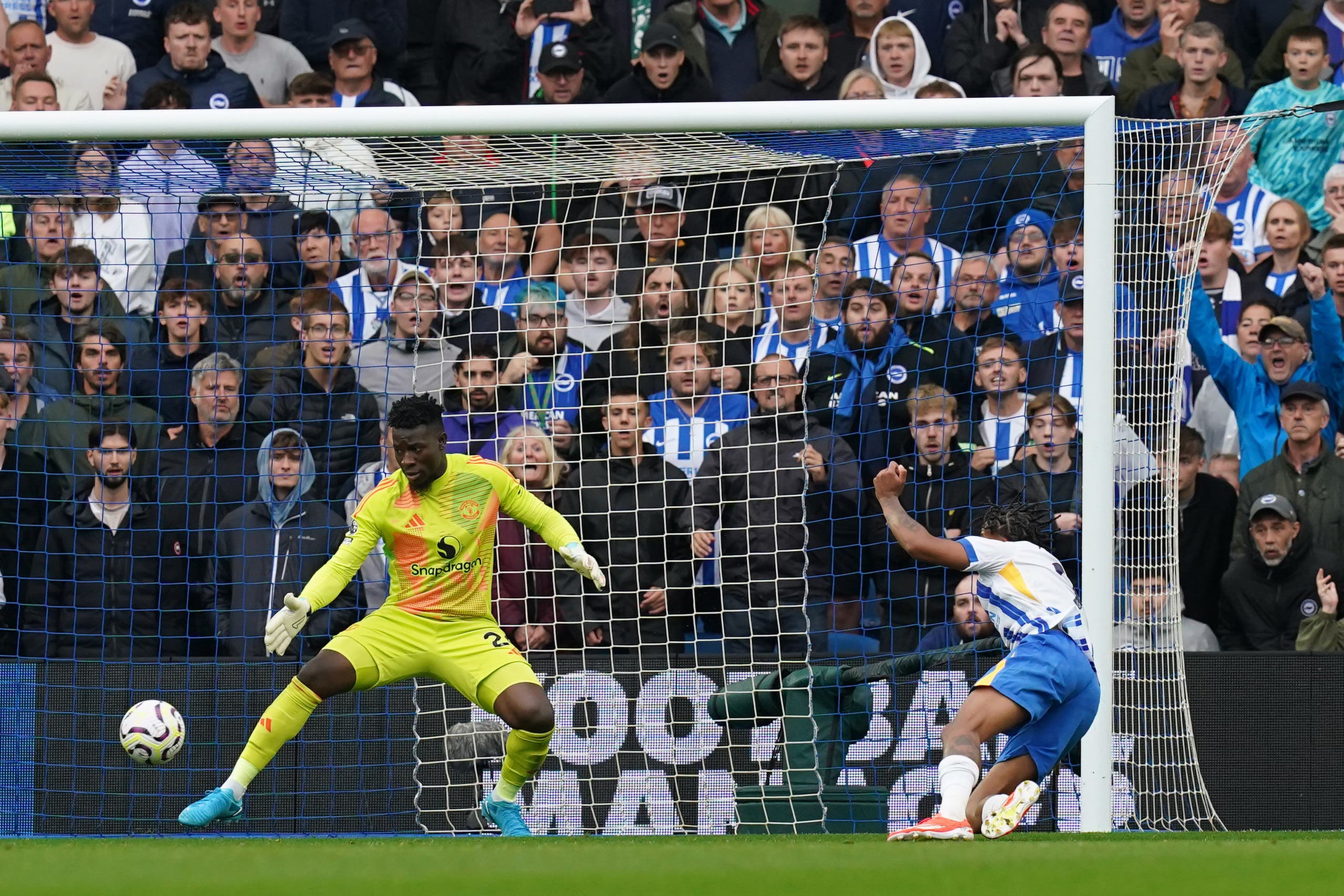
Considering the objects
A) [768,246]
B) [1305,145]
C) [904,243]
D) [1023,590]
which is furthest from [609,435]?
[1305,145]

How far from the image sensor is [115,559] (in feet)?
31.7

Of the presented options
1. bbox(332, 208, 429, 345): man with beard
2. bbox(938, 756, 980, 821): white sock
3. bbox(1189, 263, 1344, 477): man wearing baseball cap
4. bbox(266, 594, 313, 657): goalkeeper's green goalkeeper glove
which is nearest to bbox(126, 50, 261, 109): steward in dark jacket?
bbox(332, 208, 429, 345): man with beard

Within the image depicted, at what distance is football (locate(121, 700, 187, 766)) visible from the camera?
7793 millimetres

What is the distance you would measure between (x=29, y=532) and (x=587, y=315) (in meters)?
3.52

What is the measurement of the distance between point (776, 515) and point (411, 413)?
7.46 ft

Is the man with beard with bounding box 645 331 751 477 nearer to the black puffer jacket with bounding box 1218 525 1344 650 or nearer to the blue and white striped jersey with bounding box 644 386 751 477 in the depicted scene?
the blue and white striped jersey with bounding box 644 386 751 477

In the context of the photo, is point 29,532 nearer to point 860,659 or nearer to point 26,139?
point 26,139

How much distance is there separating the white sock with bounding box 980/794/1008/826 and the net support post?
4.01ft

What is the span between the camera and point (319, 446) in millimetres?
9820

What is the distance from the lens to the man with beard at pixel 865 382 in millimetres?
9477

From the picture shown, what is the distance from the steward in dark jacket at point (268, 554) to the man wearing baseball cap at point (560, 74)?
291 centimetres

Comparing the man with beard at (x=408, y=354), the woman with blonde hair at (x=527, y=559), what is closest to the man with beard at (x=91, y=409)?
the man with beard at (x=408, y=354)

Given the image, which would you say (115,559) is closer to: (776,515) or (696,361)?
(696,361)

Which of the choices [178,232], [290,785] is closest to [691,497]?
[290,785]
